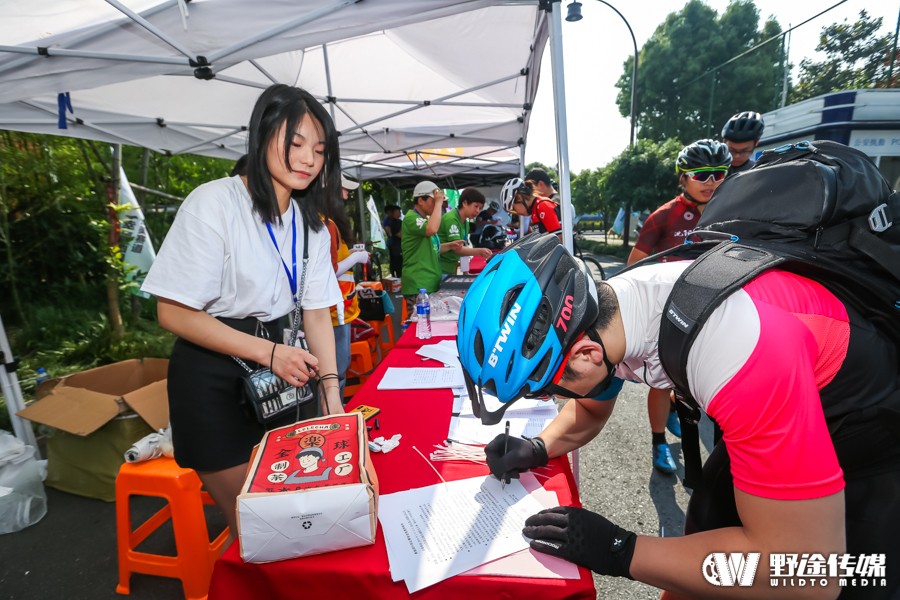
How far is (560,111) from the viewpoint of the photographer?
2645mm

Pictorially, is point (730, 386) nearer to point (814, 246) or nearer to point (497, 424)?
point (814, 246)

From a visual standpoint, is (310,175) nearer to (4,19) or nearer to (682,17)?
(4,19)

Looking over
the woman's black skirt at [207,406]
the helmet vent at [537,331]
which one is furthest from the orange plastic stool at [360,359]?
the helmet vent at [537,331]

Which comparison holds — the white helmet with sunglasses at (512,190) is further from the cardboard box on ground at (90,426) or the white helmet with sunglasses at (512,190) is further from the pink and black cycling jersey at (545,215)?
the cardboard box on ground at (90,426)

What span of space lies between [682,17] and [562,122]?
33514 mm

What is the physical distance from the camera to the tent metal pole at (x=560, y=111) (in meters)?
2.45

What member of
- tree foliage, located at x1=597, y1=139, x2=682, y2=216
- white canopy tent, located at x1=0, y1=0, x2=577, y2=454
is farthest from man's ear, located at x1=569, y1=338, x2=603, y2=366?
tree foliage, located at x1=597, y1=139, x2=682, y2=216

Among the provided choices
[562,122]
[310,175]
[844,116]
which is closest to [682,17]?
[844,116]

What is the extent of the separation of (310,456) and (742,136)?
3.58 meters

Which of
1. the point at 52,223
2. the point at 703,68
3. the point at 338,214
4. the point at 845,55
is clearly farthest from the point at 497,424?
the point at 703,68

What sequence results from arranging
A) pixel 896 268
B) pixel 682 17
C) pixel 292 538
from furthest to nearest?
pixel 682 17 < pixel 292 538 < pixel 896 268

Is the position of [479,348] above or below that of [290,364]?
above

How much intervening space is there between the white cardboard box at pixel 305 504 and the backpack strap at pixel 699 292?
695mm

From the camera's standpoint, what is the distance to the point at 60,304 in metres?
5.86
